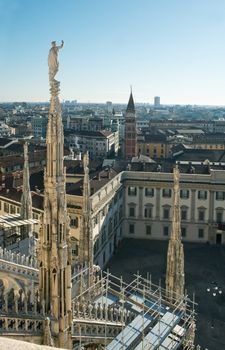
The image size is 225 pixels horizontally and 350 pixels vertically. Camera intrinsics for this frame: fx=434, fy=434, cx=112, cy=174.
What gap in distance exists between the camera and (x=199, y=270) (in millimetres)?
47906

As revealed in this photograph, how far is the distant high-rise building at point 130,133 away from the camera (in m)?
111

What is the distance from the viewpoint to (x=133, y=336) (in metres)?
17.9

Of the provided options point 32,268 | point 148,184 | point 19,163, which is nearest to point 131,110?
point 19,163

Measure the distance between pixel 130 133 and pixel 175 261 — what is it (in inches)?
3547

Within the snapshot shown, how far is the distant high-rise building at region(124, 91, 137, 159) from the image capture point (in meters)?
111

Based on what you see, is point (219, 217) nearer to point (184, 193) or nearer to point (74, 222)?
point (184, 193)

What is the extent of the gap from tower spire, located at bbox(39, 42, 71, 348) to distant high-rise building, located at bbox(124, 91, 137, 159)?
9711cm

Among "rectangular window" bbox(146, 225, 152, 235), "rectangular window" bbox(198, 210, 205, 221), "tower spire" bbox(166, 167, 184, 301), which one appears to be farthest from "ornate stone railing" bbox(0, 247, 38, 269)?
"rectangular window" bbox(198, 210, 205, 221)

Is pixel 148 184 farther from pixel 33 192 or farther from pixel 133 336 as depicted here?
pixel 133 336

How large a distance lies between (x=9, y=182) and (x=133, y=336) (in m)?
41.5

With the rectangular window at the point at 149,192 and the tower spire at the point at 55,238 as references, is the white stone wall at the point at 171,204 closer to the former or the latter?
the rectangular window at the point at 149,192

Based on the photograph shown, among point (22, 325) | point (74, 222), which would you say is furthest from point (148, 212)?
point (22, 325)

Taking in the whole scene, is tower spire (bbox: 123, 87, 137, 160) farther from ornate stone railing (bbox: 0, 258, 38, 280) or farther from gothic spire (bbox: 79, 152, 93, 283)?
ornate stone railing (bbox: 0, 258, 38, 280)

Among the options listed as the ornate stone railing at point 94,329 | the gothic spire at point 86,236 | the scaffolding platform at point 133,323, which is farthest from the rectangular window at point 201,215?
the ornate stone railing at point 94,329
